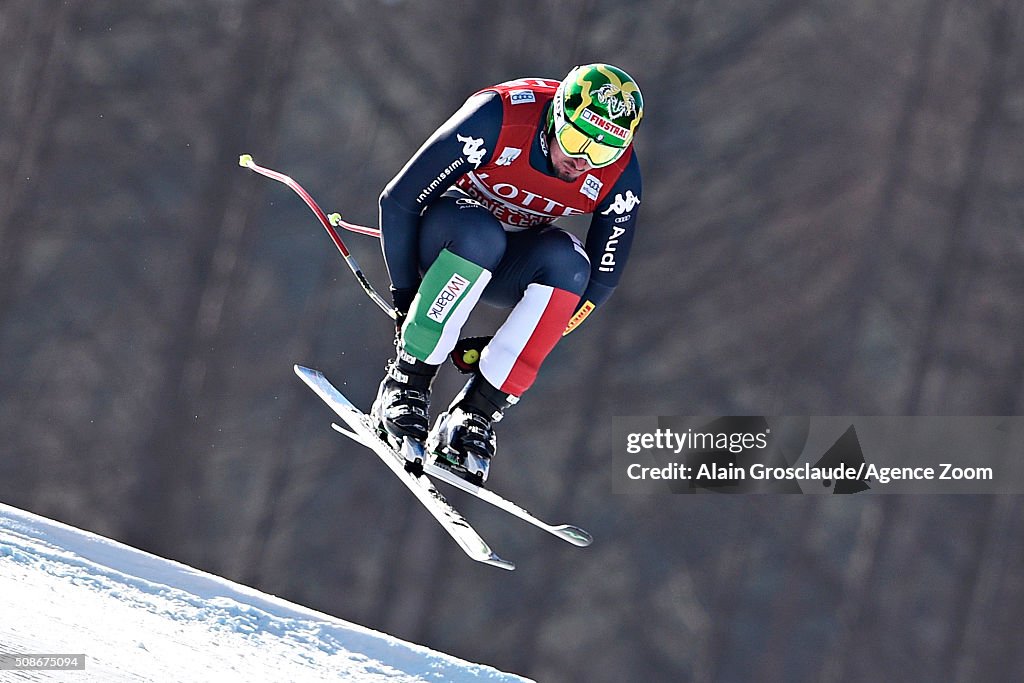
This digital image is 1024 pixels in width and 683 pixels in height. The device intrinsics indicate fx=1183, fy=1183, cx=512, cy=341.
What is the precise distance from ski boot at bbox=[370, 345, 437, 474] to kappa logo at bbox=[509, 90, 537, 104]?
28.6 inches

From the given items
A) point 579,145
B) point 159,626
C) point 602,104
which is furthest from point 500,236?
point 159,626

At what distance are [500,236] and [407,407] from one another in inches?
21.0

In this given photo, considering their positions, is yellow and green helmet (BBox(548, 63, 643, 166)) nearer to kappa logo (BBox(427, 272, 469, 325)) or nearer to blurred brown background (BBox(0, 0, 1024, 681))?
kappa logo (BBox(427, 272, 469, 325))

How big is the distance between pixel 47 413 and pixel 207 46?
2.07 meters

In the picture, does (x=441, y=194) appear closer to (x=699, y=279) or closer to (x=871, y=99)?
(x=699, y=279)

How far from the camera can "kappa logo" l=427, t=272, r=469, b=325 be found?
3043 mm

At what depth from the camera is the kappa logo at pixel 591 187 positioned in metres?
3.12

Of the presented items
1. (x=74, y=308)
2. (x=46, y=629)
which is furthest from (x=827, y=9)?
(x=46, y=629)

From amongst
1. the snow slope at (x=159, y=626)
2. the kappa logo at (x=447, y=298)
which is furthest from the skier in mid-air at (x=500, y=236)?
the snow slope at (x=159, y=626)

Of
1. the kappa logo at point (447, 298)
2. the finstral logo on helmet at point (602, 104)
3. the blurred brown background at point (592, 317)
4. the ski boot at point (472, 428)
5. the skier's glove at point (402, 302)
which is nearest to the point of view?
the finstral logo on helmet at point (602, 104)

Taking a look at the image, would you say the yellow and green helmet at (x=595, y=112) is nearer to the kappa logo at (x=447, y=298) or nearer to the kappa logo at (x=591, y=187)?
the kappa logo at (x=591, y=187)

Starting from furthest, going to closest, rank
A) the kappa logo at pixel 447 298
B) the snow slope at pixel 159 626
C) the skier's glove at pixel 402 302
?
1. the skier's glove at pixel 402 302
2. the kappa logo at pixel 447 298
3. the snow slope at pixel 159 626

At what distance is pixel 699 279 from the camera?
235 inches

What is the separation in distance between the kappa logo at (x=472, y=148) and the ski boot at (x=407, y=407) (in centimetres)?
55
